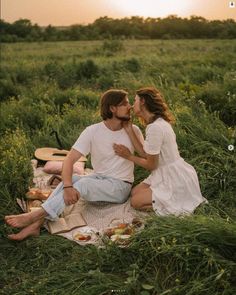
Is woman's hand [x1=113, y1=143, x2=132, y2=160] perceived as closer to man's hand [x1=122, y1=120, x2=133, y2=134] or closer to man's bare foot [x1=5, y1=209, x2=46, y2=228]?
man's hand [x1=122, y1=120, x2=133, y2=134]

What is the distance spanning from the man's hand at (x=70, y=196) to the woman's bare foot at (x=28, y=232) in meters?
0.29

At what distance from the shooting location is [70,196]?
4402 mm

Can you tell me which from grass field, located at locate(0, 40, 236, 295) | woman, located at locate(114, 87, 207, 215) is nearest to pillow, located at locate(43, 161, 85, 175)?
grass field, located at locate(0, 40, 236, 295)

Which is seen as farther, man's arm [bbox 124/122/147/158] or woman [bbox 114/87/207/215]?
man's arm [bbox 124/122/147/158]

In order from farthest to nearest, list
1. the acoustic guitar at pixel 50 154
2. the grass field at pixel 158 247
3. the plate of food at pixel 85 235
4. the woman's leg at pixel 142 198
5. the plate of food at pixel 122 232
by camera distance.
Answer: the acoustic guitar at pixel 50 154, the woman's leg at pixel 142 198, the plate of food at pixel 85 235, the plate of food at pixel 122 232, the grass field at pixel 158 247

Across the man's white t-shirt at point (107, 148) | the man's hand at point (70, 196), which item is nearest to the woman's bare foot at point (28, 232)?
the man's hand at point (70, 196)

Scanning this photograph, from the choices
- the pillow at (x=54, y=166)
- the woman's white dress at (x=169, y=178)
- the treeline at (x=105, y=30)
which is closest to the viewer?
the woman's white dress at (x=169, y=178)

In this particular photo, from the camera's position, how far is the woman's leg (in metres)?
4.55

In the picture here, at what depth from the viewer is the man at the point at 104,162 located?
14.7ft

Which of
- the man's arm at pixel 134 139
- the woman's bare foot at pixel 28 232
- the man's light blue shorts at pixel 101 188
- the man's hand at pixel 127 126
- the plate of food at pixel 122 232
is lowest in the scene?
the woman's bare foot at pixel 28 232

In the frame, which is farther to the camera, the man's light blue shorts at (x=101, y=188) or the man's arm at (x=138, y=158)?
the man's light blue shorts at (x=101, y=188)

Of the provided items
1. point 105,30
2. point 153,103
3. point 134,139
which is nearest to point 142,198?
point 134,139

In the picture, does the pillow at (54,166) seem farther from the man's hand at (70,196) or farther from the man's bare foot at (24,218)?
the man's bare foot at (24,218)

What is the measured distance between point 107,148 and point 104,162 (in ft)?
0.51
